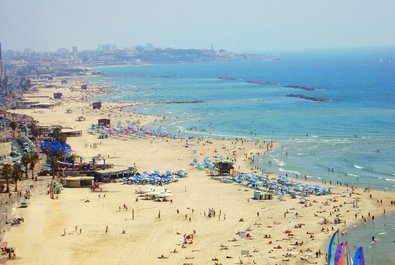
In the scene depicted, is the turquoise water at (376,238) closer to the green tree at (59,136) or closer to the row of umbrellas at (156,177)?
the row of umbrellas at (156,177)

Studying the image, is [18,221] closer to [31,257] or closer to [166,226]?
[31,257]

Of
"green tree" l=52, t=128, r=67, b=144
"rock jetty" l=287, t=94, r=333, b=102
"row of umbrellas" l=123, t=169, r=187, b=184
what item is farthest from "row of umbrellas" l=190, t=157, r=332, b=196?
"rock jetty" l=287, t=94, r=333, b=102

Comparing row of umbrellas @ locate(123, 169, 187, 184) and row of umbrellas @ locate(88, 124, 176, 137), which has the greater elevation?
row of umbrellas @ locate(123, 169, 187, 184)

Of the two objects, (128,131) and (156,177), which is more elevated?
(156,177)

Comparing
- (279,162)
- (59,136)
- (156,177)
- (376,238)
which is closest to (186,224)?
(376,238)

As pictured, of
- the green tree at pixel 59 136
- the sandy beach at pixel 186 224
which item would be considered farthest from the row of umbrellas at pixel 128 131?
the sandy beach at pixel 186 224

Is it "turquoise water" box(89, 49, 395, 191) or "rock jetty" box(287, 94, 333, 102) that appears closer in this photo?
"turquoise water" box(89, 49, 395, 191)

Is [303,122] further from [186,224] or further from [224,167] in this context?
[186,224]

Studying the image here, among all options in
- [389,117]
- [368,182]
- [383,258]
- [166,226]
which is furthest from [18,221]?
[389,117]

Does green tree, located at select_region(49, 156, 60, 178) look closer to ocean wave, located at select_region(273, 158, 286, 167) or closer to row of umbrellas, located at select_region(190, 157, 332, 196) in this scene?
row of umbrellas, located at select_region(190, 157, 332, 196)
